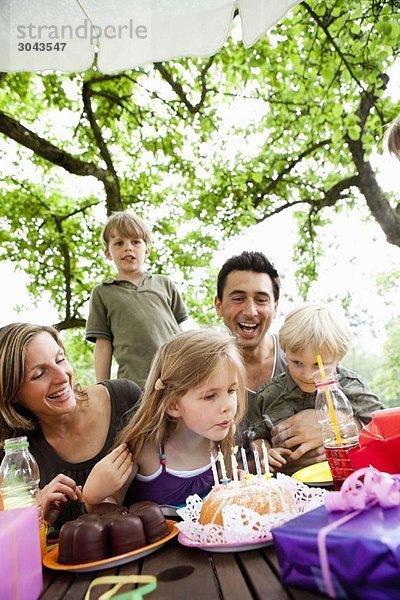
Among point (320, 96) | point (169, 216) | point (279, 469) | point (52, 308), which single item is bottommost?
point (279, 469)

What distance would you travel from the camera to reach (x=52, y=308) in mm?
6562

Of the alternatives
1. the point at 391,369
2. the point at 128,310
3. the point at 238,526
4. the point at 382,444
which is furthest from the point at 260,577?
the point at 391,369

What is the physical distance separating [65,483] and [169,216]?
5.63 m

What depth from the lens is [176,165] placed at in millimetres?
6398

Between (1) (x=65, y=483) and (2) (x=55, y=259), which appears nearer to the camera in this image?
(1) (x=65, y=483)

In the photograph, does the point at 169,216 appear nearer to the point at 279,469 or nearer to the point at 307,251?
the point at 307,251

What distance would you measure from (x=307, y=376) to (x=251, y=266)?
64cm

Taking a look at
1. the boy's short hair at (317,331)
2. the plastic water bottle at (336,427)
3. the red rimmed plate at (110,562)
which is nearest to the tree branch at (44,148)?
the boy's short hair at (317,331)

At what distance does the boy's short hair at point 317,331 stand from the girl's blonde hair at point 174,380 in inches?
14.4

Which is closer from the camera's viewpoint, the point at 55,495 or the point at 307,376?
the point at 55,495

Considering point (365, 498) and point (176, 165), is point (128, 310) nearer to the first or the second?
point (365, 498)

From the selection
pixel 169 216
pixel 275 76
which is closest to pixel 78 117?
pixel 169 216

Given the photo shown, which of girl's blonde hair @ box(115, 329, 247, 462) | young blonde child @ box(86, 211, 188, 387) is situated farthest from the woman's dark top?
young blonde child @ box(86, 211, 188, 387)

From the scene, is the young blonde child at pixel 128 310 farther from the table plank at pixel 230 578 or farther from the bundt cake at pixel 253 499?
the table plank at pixel 230 578
